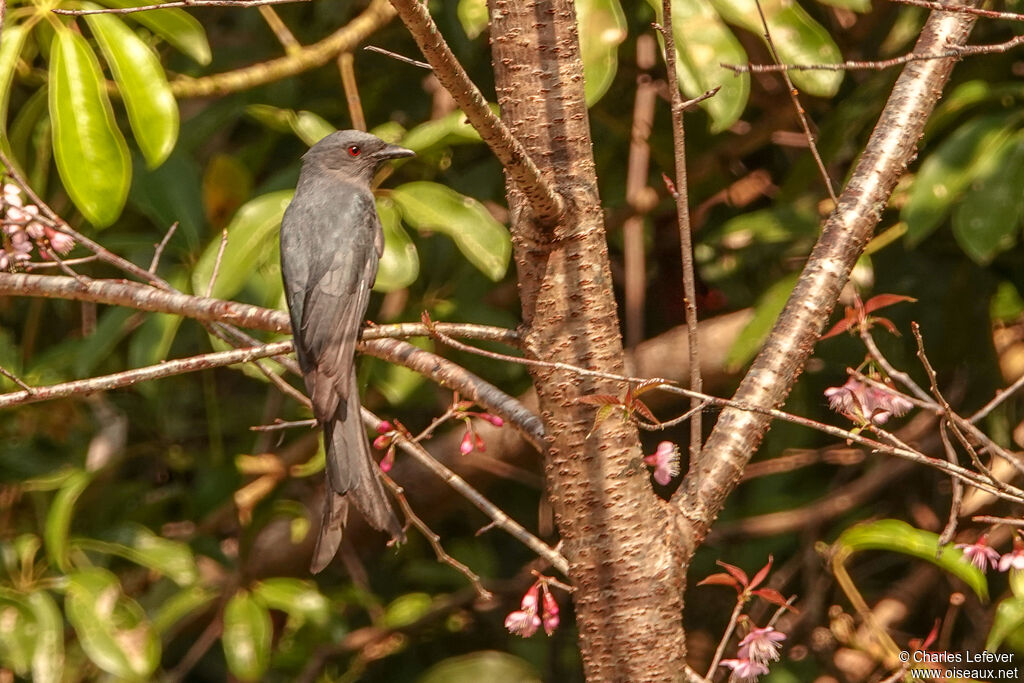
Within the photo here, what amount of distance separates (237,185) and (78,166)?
1149 millimetres

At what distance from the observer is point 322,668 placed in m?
4.25

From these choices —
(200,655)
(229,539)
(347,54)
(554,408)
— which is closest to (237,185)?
(347,54)

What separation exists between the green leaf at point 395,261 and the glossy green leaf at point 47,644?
4.96 feet

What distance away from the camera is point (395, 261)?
3.33m

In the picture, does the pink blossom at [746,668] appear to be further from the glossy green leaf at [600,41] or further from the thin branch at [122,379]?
the glossy green leaf at [600,41]

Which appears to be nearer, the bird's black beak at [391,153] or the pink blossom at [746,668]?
the pink blossom at [746,668]

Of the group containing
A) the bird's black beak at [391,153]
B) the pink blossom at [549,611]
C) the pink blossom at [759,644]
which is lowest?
the pink blossom at [759,644]

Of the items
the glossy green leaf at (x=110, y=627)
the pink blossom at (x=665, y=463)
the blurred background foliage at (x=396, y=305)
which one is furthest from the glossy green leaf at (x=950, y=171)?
the glossy green leaf at (x=110, y=627)

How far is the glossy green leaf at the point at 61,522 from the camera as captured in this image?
3721 mm

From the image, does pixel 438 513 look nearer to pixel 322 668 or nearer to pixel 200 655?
pixel 322 668

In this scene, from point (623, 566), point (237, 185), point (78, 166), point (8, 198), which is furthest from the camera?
point (237, 185)

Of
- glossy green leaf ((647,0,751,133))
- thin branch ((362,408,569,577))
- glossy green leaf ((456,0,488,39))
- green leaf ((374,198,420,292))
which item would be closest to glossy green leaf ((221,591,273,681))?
green leaf ((374,198,420,292))

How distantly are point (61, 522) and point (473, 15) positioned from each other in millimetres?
2052

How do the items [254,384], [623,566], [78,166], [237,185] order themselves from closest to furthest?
1. [623,566]
2. [78,166]
3. [237,185]
4. [254,384]
